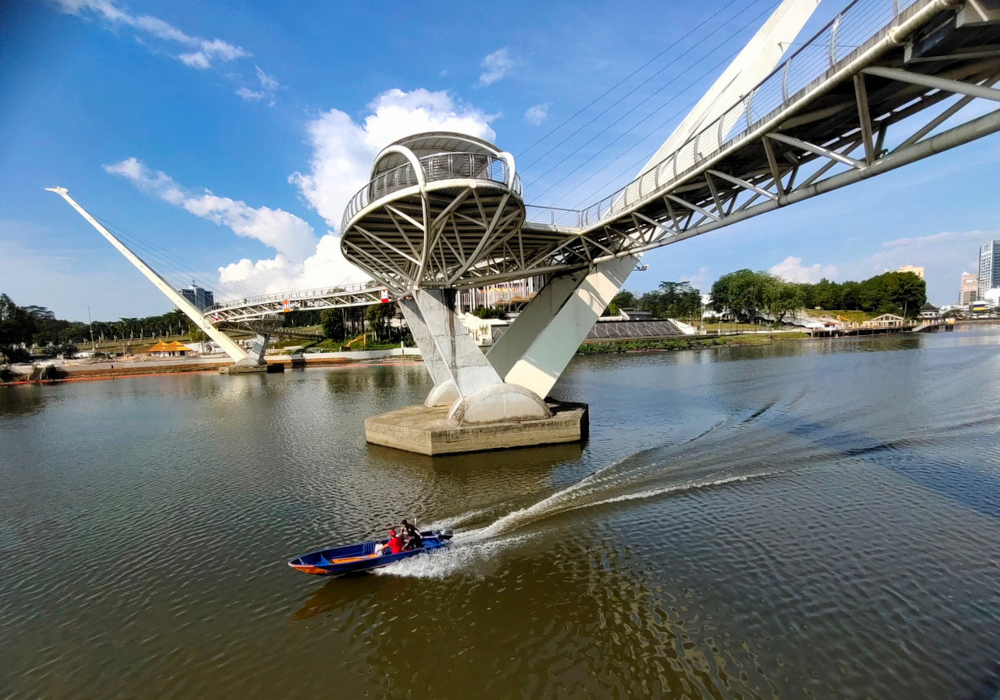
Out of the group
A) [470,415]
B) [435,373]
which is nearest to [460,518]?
[470,415]

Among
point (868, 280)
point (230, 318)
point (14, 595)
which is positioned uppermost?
point (868, 280)

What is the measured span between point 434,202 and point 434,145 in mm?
3096

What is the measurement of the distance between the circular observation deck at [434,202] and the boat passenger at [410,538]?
10.5 m

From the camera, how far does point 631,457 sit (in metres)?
17.3

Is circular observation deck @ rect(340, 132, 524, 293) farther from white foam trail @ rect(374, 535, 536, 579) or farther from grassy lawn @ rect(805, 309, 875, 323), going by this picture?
grassy lawn @ rect(805, 309, 875, 323)

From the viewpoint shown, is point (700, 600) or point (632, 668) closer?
point (632, 668)

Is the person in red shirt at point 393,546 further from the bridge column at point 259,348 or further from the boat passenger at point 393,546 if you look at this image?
the bridge column at point 259,348

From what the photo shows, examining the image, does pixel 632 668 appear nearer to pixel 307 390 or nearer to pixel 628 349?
pixel 307 390

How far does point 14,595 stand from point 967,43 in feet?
71.6

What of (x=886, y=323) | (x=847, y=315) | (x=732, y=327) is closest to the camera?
(x=886, y=323)

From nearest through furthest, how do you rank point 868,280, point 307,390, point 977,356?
point 307,390 < point 977,356 < point 868,280

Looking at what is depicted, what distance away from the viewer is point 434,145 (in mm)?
18578

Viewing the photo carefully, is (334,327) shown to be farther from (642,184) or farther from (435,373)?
(642,184)

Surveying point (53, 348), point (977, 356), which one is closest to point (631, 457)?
point (977, 356)
